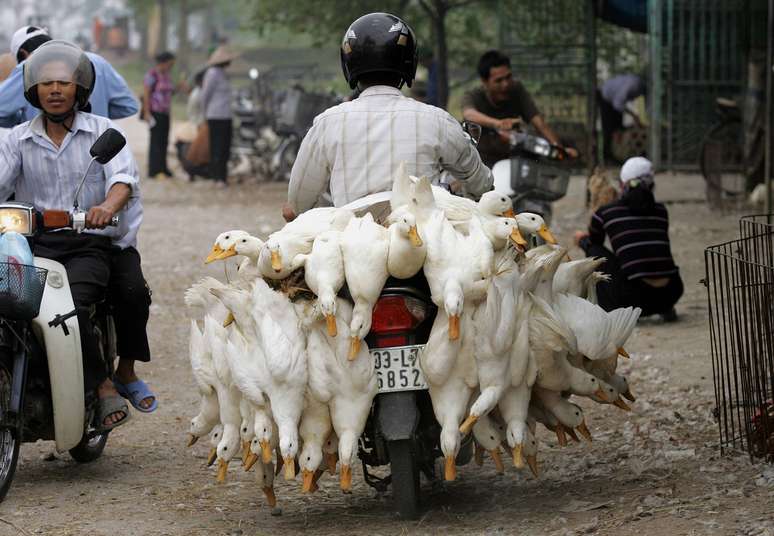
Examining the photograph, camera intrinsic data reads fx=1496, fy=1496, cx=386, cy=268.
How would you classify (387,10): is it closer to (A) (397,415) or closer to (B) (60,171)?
(B) (60,171)

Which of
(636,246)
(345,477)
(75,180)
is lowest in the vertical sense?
(345,477)

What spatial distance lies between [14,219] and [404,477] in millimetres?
2009

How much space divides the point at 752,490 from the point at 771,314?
73 cm

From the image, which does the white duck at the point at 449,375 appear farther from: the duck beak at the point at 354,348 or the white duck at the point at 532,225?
the white duck at the point at 532,225

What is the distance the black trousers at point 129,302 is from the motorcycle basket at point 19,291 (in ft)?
2.24

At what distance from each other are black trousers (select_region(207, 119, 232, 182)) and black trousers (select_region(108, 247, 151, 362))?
16.3m

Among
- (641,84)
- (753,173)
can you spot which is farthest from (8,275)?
(641,84)

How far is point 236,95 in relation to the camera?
28812 mm

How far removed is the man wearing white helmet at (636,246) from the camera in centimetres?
995

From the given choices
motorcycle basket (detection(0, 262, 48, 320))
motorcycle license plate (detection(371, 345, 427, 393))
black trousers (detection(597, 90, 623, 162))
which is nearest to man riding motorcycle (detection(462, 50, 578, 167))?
motorcycle basket (detection(0, 262, 48, 320))

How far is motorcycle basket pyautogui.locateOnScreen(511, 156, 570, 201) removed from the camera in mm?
11680

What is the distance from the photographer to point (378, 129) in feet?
19.9

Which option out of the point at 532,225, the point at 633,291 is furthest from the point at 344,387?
the point at 633,291

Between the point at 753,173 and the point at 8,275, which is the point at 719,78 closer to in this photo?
the point at 753,173
